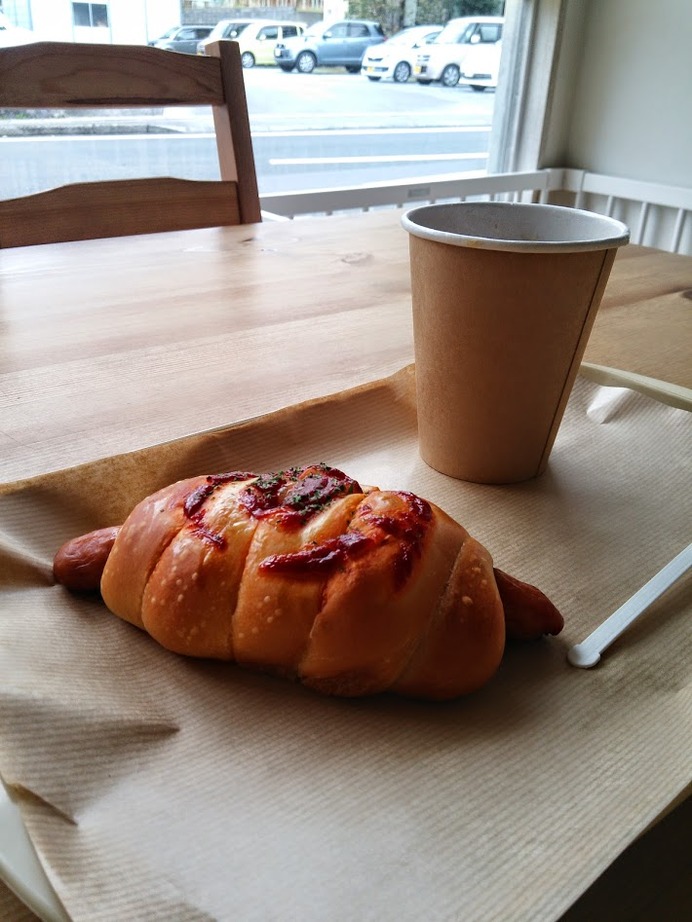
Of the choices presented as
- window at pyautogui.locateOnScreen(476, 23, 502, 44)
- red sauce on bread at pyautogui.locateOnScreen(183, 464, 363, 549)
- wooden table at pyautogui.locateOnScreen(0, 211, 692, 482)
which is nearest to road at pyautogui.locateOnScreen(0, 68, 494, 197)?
window at pyautogui.locateOnScreen(476, 23, 502, 44)

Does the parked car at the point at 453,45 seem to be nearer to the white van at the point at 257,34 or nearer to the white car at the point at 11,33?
the white van at the point at 257,34

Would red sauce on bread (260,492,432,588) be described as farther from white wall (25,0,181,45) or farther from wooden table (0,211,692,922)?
white wall (25,0,181,45)

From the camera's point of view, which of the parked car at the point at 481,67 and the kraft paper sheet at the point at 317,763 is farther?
the parked car at the point at 481,67

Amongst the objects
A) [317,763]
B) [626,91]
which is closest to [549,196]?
[626,91]

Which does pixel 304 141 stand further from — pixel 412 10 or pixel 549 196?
pixel 549 196

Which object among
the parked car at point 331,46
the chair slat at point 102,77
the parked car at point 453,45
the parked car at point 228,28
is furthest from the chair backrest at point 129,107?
the parked car at point 453,45

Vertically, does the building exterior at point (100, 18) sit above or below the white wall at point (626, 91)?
above
